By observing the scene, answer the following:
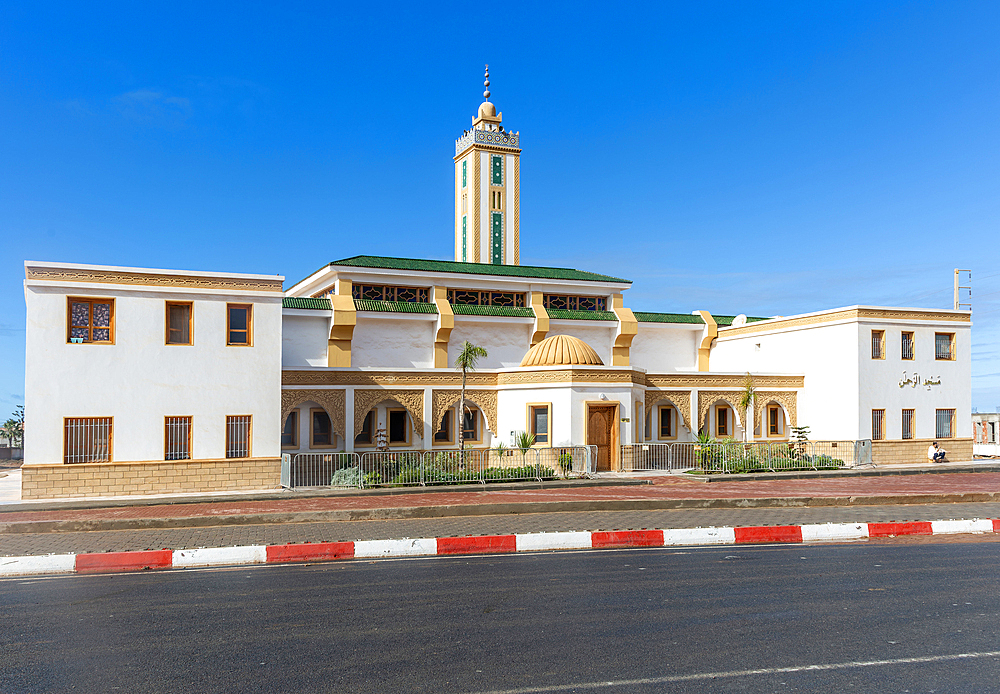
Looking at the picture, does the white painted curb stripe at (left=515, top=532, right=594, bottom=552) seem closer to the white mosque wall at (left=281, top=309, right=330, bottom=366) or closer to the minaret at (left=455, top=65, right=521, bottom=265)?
the white mosque wall at (left=281, top=309, right=330, bottom=366)

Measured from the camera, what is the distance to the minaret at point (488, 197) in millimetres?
49625

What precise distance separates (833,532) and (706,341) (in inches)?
937

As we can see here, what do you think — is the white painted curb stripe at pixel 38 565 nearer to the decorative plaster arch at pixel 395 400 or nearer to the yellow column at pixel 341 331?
the decorative plaster arch at pixel 395 400

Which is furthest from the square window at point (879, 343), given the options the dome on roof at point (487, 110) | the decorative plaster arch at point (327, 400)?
the dome on roof at point (487, 110)

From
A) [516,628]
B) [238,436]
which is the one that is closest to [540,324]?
[238,436]

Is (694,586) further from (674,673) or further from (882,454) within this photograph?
(882,454)

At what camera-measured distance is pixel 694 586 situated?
9547 mm

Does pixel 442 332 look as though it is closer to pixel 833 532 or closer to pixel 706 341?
pixel 706 341

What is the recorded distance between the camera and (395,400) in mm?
27891

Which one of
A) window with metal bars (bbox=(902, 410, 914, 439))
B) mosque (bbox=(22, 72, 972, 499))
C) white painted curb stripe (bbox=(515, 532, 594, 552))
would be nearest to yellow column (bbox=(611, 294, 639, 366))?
mosque (bbox=(22, 72, 972, 499))

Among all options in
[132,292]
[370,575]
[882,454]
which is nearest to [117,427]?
[132,292]

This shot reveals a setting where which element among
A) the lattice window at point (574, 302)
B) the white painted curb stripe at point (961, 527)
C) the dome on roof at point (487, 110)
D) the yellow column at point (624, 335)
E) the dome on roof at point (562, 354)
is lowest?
the white painted curb stripe at point (961, 527)

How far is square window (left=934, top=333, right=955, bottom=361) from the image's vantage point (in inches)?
1248

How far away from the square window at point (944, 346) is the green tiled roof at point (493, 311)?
16424 millimetres
